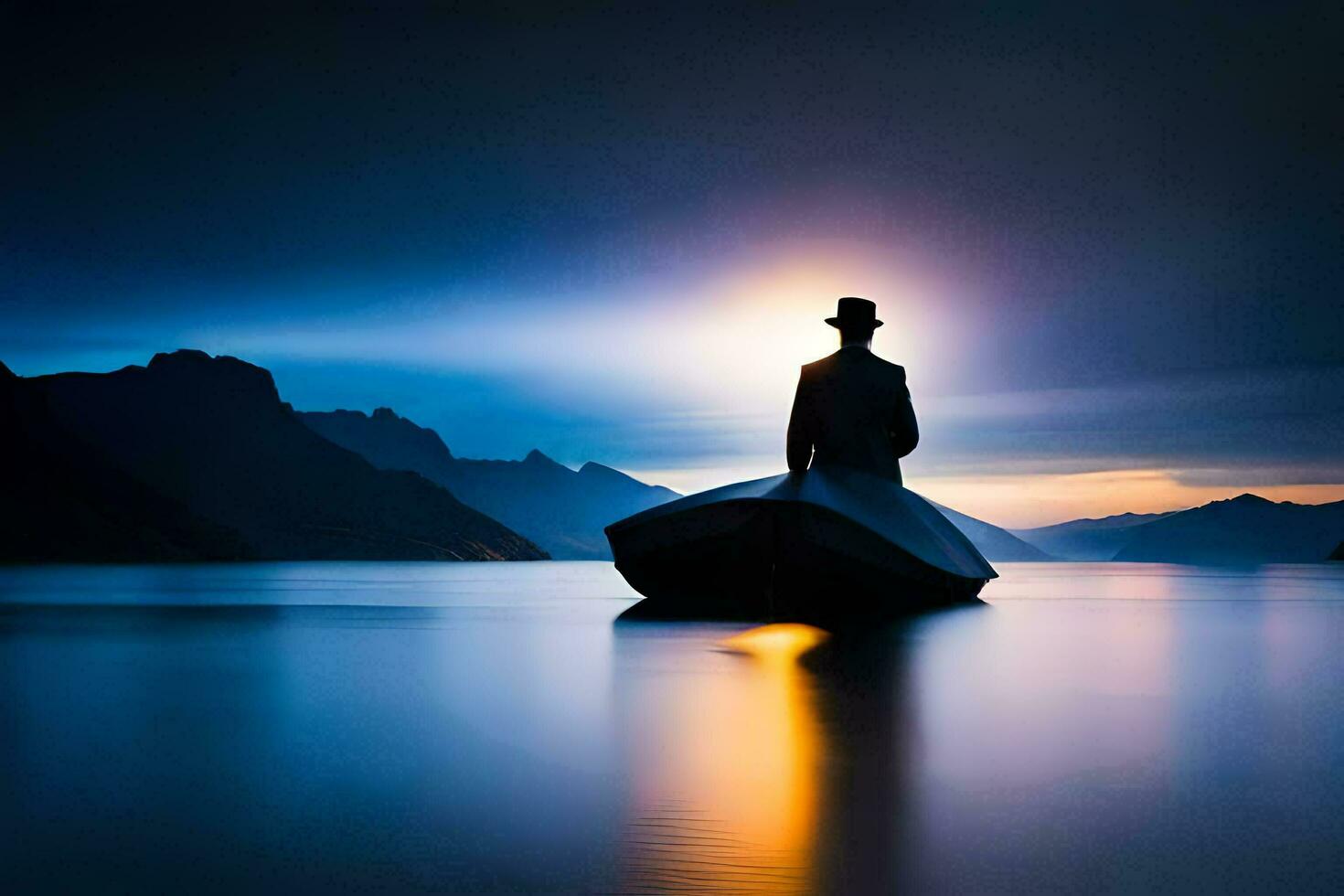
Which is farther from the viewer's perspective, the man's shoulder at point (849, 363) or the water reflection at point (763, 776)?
the man's shoulder at point (849, 363)

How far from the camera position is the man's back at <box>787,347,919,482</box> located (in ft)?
97.7

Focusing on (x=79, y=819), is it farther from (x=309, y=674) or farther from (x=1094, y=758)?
(x=309, y=674)

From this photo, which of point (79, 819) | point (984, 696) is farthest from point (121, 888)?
point (984, 696)

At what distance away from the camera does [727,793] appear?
6156 mm

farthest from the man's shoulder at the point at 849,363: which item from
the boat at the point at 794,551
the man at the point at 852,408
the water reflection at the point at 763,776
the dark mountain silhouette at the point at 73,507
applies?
the dark mountain silhouette at the point at 73,507

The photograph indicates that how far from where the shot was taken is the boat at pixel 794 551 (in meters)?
24.7

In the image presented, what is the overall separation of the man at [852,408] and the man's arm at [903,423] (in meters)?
0.02

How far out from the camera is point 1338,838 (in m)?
5.34

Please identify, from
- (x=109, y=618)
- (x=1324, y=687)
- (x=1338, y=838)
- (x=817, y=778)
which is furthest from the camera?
(x=109, y=618)

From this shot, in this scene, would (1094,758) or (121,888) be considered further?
(1094,758)

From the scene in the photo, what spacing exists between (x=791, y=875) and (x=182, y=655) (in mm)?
12642

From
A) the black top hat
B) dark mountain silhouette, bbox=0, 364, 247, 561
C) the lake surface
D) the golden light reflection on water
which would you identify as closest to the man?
the black top hat

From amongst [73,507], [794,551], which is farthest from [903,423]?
[73,507]

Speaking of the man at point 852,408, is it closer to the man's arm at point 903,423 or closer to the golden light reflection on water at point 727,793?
the man's arm at point 903,423
